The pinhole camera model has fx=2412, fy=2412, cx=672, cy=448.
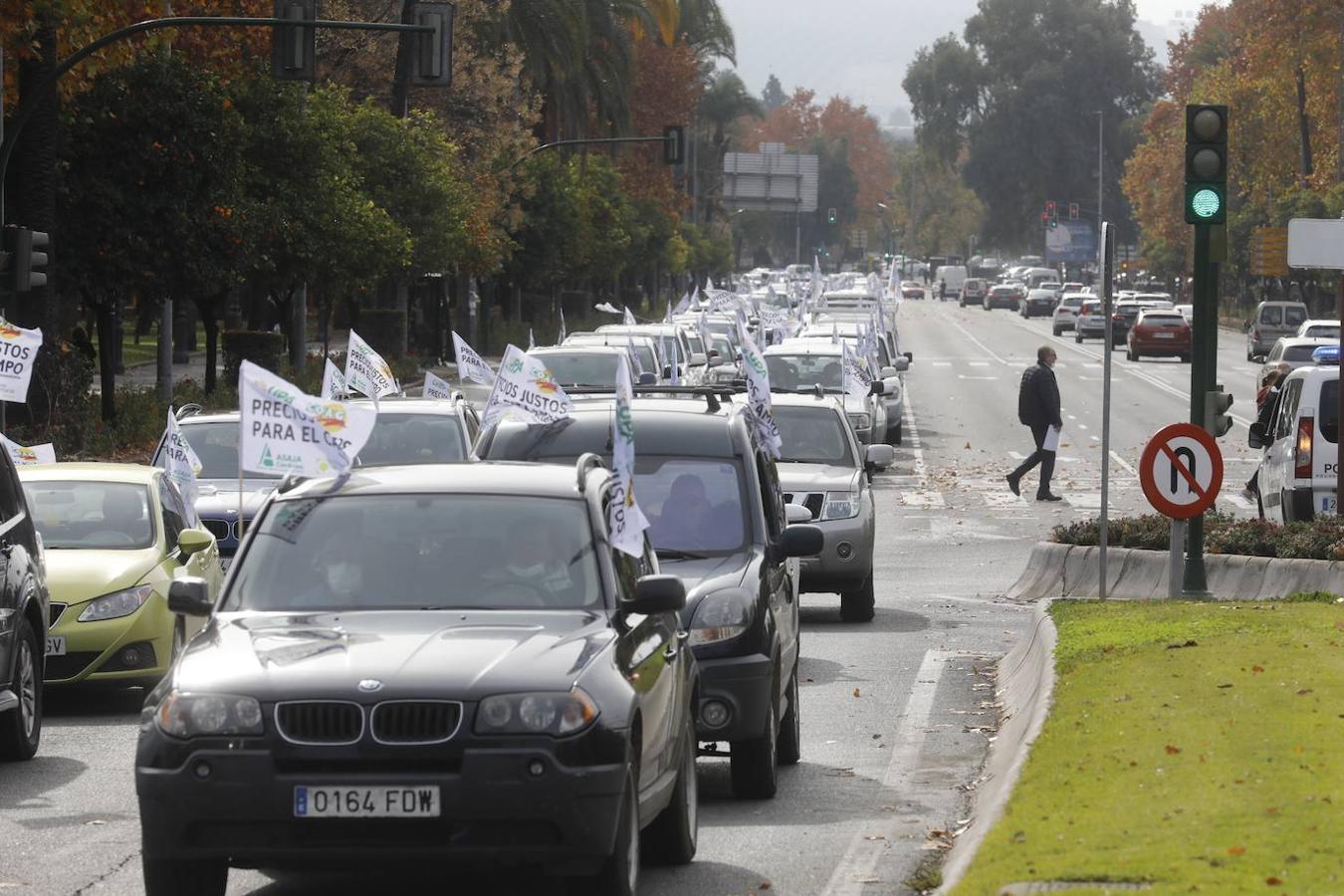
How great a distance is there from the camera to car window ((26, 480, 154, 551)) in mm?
14148

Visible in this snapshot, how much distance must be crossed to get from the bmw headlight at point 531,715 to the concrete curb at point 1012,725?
1.31m

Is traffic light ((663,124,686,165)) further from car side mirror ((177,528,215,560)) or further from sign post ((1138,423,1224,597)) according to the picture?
car side mirror ((177,528,215,560))

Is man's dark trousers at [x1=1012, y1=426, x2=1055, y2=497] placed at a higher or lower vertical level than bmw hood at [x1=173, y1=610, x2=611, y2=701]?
lower

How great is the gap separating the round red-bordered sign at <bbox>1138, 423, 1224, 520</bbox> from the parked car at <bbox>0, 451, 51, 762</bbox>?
700cm

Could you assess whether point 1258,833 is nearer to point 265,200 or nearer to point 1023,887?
point 1023,887

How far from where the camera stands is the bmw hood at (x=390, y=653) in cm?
716

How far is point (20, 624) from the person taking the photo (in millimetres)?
11266

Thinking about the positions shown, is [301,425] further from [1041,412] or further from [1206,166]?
[1041,412]

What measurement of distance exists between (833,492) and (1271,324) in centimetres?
5437

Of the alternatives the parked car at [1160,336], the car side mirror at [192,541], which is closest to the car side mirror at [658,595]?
the car side mirror at [192,541]

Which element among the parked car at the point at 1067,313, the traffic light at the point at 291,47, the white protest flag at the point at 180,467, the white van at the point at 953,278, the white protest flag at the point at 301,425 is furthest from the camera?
the white van at the point at 953,278

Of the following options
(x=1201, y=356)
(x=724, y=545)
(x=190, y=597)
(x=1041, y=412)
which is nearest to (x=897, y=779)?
(x=724, y=545)

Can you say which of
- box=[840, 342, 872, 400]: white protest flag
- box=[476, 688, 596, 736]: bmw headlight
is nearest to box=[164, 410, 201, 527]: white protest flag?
box=[476, 688, 596, 736]: bmw headlight

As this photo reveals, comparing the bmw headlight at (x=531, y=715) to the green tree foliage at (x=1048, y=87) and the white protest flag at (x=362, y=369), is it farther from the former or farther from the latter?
the green tree foliage at (x=1048, y=87)
